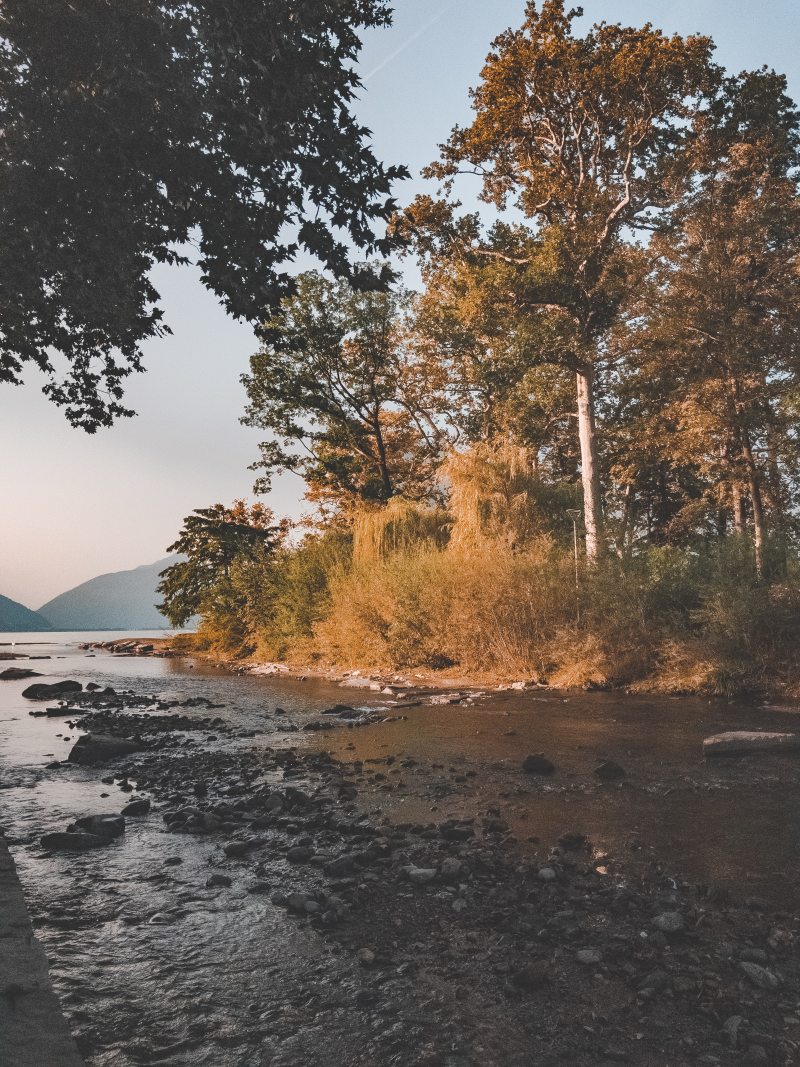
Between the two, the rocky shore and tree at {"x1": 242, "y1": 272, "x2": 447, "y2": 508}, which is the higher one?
tree at {"x1": 242, "y1": 272, "x2": 447, "y2": 508}

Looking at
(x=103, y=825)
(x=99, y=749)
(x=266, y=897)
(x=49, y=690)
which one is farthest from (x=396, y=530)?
(x=266, y=897)

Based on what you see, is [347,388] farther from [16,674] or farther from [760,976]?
[760,976]

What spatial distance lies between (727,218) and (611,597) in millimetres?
12660

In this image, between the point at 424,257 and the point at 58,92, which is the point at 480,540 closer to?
the point at 424,257

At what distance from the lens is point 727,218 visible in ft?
66.7

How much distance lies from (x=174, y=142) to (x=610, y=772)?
919 centimetres

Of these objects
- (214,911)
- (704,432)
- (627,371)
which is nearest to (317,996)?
(214,911)

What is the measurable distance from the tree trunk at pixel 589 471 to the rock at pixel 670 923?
616 inches

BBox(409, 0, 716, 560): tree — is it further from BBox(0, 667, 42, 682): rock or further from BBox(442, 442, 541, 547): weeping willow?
BBox(0, 667, 42, 682): rock

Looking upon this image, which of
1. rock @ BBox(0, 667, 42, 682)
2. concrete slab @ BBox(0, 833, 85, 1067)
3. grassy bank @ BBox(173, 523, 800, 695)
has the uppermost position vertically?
grassy bank @ BBox(173, 523, 800, 695)

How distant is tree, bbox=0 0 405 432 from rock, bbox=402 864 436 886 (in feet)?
21.6

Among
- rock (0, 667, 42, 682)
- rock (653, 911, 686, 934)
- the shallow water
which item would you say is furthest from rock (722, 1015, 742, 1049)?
rock (0, 667, 42, 682)

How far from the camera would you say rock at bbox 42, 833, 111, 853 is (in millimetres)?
5562

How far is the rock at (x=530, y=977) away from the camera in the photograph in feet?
11.0
